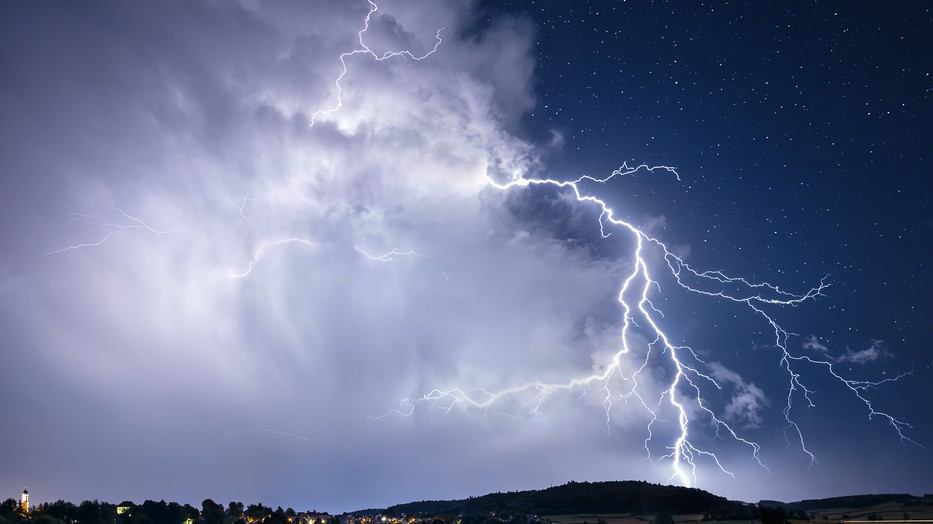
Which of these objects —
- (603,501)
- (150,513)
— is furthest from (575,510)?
(150,513)

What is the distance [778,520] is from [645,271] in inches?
608

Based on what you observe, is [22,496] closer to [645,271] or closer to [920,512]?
[645,271]

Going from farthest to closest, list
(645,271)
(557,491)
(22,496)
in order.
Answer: (557,491) < (22,496) < (645,271)

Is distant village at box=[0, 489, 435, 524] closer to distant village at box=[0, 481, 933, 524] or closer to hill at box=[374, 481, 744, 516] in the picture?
distant village at box=[0, 481, 933, 524]

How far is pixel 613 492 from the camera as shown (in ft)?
209

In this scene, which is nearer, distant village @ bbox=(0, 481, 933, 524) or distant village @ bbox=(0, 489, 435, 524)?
distant village @ bbox=(0, 481, 933, 524)

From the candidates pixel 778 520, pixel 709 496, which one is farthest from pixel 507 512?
pixel 778 520

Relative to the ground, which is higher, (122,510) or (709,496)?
(122,510)

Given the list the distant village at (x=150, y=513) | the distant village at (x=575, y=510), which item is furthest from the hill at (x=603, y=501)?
the distant village at (x=150, y=513)

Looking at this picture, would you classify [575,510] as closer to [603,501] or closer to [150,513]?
[603,501]

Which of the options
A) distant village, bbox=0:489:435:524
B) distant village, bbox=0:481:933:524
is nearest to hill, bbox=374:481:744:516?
distant village, bbox=0:481:933:524

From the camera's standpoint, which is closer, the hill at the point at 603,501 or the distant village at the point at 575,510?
the distant village at the point at 575,510

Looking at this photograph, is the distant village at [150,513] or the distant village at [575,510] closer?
the distant village at [575,510]

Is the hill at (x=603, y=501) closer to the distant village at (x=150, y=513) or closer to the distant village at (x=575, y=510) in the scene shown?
the distant village at (x=575, y=510)
